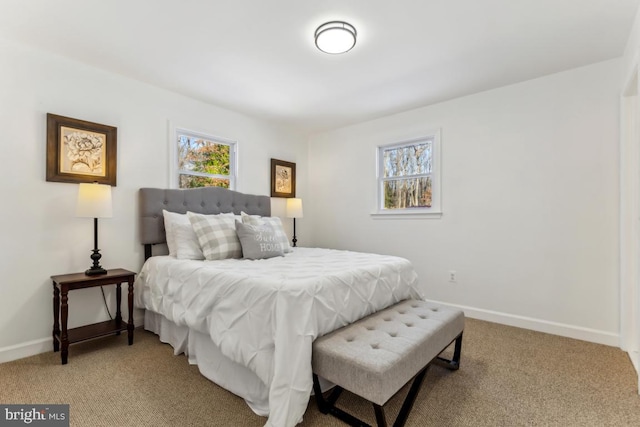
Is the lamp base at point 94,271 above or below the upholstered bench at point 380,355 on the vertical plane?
above

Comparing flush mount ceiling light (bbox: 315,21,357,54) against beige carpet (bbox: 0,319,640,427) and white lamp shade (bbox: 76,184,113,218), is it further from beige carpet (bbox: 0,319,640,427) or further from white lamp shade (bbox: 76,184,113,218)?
beige carpet (bbox: 0,319,640,427)

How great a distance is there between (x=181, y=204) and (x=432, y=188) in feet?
9.30

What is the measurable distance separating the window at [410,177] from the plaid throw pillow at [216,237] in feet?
6.68

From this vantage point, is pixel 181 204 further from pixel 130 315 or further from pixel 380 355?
pixel 380 355

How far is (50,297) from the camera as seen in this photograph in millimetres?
2512

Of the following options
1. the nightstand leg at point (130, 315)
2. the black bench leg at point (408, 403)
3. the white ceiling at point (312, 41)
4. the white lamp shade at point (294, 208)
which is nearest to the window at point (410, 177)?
the white ceiling at point (312, 41)

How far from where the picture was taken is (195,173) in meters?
3.55

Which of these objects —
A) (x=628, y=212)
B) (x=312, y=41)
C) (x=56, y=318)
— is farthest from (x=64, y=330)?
(x=628, y=212)

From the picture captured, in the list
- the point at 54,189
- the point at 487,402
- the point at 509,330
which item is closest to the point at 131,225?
the point at 54,189

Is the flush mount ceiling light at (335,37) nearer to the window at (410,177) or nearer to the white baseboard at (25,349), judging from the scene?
the window at (410,177)

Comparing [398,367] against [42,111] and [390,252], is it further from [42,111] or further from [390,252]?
[42,111]

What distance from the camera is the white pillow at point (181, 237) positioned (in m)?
2.76

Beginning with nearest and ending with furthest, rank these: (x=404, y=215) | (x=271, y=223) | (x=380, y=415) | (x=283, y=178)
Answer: (x=380, y=415) < (x=271, y=223) < (x=404, y=215) < (x=283, y=178)

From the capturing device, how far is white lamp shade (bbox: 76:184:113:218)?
242 centimetres
